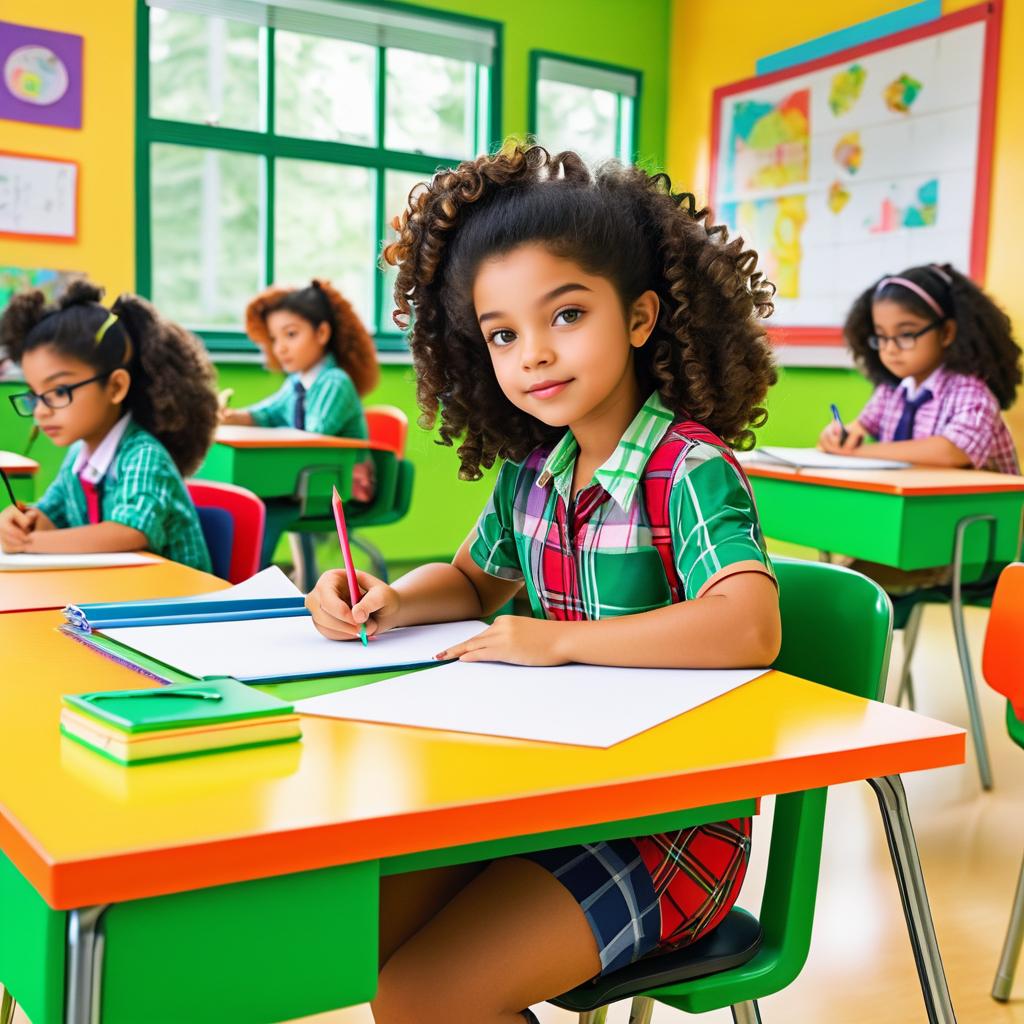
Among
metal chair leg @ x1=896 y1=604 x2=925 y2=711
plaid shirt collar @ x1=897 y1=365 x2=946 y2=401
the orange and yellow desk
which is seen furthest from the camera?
plaid shirt collar @ x1=897 y1=365 x2=946 y2=401

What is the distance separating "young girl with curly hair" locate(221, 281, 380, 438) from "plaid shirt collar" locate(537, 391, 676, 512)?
→ 329 cm

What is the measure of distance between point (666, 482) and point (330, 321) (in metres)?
3.68

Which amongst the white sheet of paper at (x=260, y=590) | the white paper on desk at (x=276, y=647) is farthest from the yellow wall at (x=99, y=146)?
the white paper on desk at (x=276, y=647)

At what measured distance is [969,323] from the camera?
3711 millimetres

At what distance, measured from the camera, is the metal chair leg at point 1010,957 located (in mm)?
1807

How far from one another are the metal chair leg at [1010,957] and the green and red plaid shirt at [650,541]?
97cm

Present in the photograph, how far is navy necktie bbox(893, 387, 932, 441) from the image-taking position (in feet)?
12.3

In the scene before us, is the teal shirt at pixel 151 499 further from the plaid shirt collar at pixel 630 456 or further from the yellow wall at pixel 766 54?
the yellow wall at pixel 766 54

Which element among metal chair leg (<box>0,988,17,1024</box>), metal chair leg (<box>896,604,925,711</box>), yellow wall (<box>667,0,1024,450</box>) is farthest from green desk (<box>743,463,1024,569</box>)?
metal chair leg (<box>0,988,17,1024</box>)

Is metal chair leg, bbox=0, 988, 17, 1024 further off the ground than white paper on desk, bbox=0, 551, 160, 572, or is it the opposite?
white paper on desk, bbox=0, 551, 160, 572

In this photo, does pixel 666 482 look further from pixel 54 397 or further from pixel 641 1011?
pixel 54 397

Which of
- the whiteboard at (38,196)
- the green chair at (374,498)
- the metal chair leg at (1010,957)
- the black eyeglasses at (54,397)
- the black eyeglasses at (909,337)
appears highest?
the whiteboard at (38,196)

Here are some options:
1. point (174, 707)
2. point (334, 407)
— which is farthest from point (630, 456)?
point (334, 407)

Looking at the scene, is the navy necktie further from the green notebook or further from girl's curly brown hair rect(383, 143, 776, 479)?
the green notebook
